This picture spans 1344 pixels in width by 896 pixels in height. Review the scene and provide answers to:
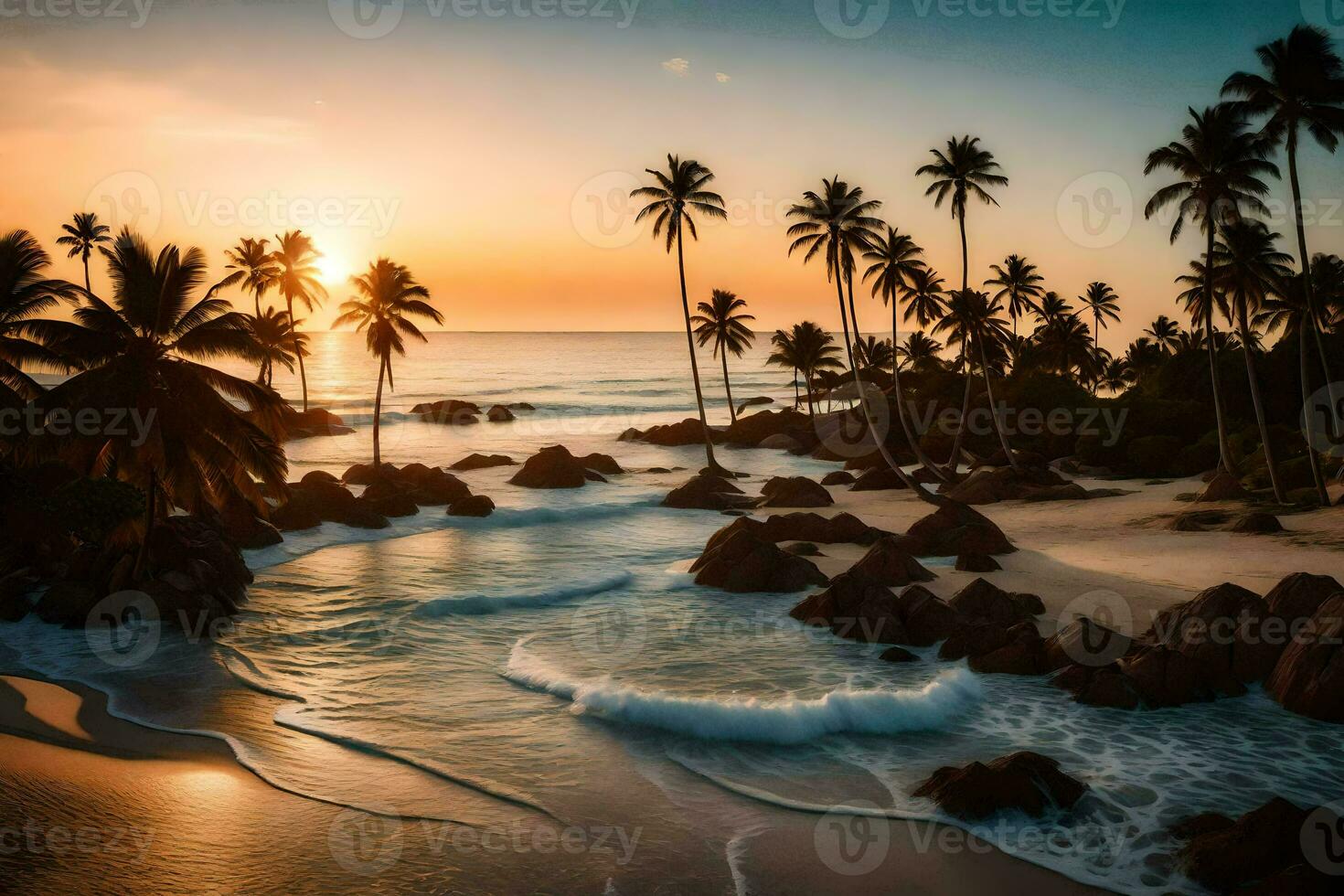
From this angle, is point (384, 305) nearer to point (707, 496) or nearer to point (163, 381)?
point (707, 496)

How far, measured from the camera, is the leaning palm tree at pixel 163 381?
69.5ft

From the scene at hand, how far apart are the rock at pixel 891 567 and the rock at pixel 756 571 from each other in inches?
73.6

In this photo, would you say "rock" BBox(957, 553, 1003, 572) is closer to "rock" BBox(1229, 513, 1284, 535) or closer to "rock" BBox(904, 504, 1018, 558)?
"rock" BBox(904, 504, 1018, 558)

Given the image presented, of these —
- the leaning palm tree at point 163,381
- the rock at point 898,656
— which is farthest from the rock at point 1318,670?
the leaning palm tree at point 163,381

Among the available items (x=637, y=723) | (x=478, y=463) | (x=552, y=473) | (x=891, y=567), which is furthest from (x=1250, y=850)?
(x=478, y=463)

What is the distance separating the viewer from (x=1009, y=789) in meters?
11.2

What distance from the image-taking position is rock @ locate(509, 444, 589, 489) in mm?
50375

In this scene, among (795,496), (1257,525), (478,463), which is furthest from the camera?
(478,463)

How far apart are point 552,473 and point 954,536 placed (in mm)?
27935

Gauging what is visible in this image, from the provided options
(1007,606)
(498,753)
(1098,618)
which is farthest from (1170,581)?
(498,753)

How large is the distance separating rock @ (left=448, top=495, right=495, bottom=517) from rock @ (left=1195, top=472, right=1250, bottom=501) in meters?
31.9

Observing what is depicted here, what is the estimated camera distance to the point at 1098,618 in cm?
1947

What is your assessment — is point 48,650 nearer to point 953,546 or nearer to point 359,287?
point 953,546

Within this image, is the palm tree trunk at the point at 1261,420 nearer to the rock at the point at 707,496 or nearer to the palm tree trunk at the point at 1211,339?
the palm tree trunk at the point at 1211,339
